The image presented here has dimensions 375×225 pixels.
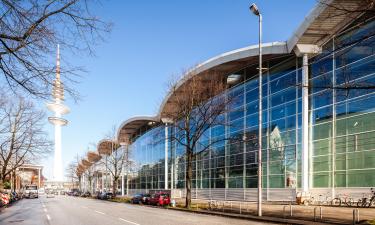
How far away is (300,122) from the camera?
38781mm

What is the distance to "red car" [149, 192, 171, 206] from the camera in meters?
47.4

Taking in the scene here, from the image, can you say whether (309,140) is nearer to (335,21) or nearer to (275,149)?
(275,149)

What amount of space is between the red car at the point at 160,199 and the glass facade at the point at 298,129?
6.92 m

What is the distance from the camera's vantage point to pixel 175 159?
68312 millimetres

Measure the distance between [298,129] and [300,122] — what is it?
2.07 ft

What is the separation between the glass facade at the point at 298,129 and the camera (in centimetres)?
3153

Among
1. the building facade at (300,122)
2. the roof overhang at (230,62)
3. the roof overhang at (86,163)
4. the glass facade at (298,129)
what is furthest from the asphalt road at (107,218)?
the roof overhang at (86,163)

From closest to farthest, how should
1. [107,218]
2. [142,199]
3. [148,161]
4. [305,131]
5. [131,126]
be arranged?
1. [107,218]
2. [305,131]
3. [142,199]
4. [148,161]
5. [131,126]

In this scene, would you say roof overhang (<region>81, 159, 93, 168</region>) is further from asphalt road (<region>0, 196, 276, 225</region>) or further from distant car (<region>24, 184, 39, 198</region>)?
asphalt road (<region>0, 196, 276, 225</region>)

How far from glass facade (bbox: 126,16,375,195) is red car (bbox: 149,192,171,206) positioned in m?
6.92

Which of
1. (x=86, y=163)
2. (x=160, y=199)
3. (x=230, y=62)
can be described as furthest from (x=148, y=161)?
(x=86, y=163)

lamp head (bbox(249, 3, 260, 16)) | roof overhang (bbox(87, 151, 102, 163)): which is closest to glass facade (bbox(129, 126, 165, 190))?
roof overhang (bbox(87, 151, 102, 163))

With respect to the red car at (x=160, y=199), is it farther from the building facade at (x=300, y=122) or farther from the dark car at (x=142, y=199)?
the building facade at (x=300, y=122)

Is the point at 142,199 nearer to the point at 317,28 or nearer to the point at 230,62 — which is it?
the point at 230,62
